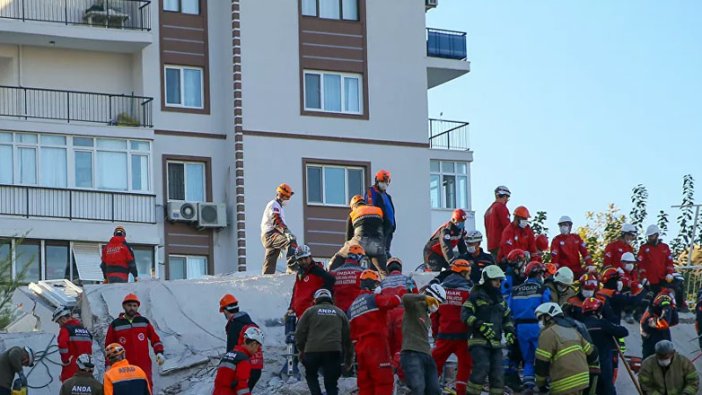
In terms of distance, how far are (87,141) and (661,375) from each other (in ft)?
75.8

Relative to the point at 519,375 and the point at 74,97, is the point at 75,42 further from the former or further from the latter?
the point at 519,375

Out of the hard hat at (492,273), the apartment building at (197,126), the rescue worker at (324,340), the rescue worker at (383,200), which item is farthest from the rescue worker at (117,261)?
the apartment building at (197,126)

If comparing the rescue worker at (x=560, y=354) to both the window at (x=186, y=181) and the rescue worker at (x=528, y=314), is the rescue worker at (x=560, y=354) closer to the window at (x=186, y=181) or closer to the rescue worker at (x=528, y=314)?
the rescue worker at (x=528, y=314)

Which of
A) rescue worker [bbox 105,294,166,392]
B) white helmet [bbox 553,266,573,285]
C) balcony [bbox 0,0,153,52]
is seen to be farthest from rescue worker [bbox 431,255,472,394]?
balcony [bbox 0,0,153,52]

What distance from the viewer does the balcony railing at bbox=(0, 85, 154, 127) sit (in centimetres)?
4769

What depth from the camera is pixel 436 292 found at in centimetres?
2611

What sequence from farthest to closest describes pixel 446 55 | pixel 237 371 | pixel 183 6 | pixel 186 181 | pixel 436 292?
pixel 446 55 → pixel 183 6 → pixel 186 181 → pixel 436 292 → pixel 237 371

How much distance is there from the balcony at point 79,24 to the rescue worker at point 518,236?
18.9m

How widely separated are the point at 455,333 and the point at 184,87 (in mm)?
23293

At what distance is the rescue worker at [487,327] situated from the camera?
26.6 m

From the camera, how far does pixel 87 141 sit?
48.1m

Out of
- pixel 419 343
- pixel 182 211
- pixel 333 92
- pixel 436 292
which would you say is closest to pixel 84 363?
pixel 419 343

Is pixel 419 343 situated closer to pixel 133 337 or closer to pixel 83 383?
pixel 133 337

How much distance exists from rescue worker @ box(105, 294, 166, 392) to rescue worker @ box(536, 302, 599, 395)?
537 cm
